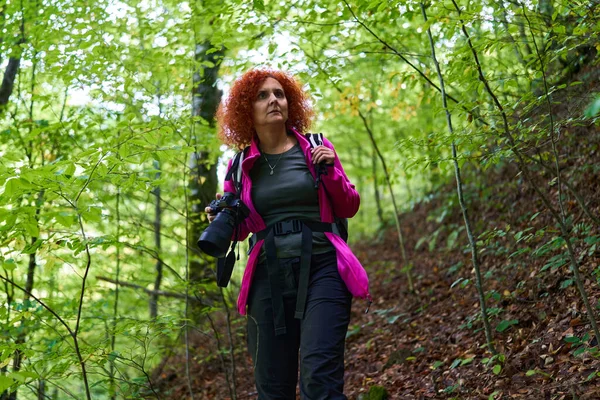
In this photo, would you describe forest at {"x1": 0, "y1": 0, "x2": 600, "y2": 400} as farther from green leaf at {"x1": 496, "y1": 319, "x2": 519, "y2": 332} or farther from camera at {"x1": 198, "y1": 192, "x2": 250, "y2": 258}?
camera at {"x1": 198, "y1": 192, "x2": 250, "y2": 258}

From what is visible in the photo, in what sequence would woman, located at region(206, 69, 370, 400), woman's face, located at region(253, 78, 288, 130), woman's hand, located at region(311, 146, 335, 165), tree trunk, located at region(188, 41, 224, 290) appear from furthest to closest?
tree trunk, located at region(188, 41, 224, 290), woman's face, located at region(253, 78, 288, 130), woman's hand, located at region(311, 146, 335, 165), woman, located at region(206, 69, 370, 400)

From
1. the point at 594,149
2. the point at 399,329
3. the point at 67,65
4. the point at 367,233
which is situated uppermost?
the point at 367,233

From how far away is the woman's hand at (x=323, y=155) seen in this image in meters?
2.96

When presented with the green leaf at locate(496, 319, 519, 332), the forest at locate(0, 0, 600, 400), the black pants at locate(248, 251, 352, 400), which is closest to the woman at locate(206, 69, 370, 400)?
the black pants at locate(248, 251, 352, 400)

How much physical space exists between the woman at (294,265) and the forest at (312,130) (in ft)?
2.34

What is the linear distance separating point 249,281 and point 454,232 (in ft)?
17.8

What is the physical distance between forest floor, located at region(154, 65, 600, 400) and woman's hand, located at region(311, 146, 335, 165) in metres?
1.38

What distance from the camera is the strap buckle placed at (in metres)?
2.98

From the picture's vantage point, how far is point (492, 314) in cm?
455

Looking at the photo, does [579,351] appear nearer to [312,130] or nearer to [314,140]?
[314,140]

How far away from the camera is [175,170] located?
5.98m

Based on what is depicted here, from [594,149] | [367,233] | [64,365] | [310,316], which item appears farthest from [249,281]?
[367,233]

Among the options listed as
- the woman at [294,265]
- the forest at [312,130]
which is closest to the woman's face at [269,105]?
the woman at [294,265]

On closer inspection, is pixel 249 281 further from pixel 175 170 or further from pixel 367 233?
pixel 367 233
